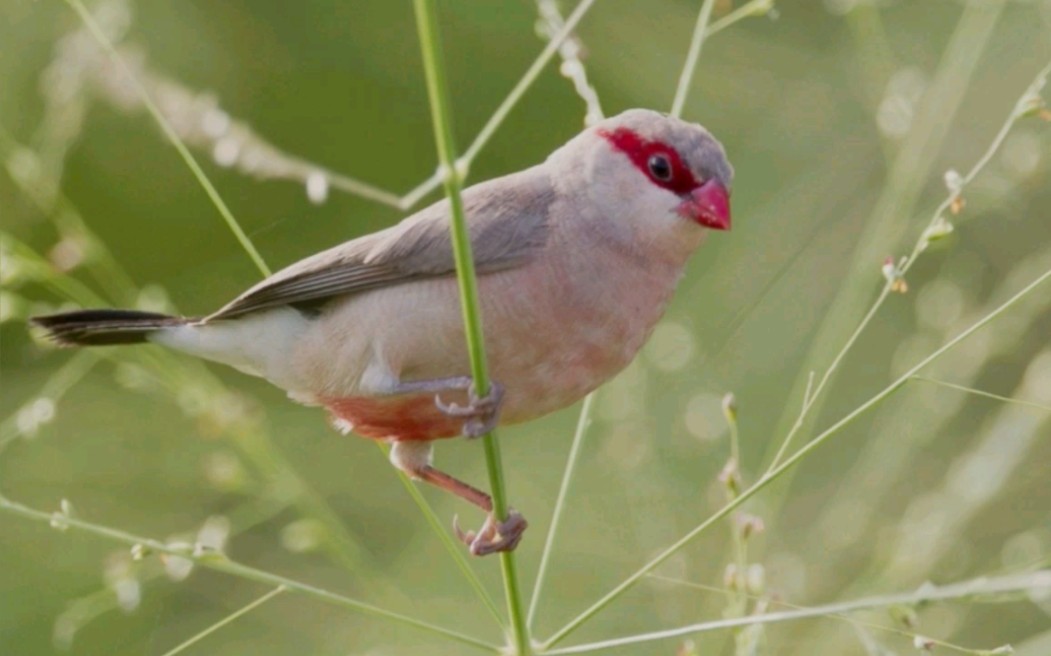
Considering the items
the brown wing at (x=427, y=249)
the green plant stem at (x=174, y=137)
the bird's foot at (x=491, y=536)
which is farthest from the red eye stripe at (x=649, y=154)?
the green plant stem at (x=174, y=137)

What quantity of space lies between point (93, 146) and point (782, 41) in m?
2.27

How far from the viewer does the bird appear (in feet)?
8.96

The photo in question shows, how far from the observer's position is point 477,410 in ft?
8.40

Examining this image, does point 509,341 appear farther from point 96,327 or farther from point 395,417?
point 96,327

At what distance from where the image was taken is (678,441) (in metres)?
4.25

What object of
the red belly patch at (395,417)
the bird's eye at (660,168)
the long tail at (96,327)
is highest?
the long tail at (96,327)

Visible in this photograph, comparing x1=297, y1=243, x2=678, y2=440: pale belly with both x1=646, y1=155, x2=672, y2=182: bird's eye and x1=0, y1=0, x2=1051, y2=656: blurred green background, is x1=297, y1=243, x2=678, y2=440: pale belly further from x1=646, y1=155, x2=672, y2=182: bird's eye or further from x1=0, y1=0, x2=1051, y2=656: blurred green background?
x1=0, y1=0, x2=1051, y2=656: blurred green background

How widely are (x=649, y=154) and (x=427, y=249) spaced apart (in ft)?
1.45

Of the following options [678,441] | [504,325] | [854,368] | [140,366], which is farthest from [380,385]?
[854,368]

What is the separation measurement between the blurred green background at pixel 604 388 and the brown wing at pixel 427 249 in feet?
2.31

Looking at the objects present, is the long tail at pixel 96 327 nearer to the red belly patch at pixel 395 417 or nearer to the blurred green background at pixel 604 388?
the red belly patch at pixel 395 417

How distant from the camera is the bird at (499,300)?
273 centimetres

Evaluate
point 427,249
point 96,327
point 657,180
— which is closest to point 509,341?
point 427,249

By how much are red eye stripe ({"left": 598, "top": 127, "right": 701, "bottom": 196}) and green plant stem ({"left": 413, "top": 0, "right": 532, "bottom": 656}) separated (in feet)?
2.44
